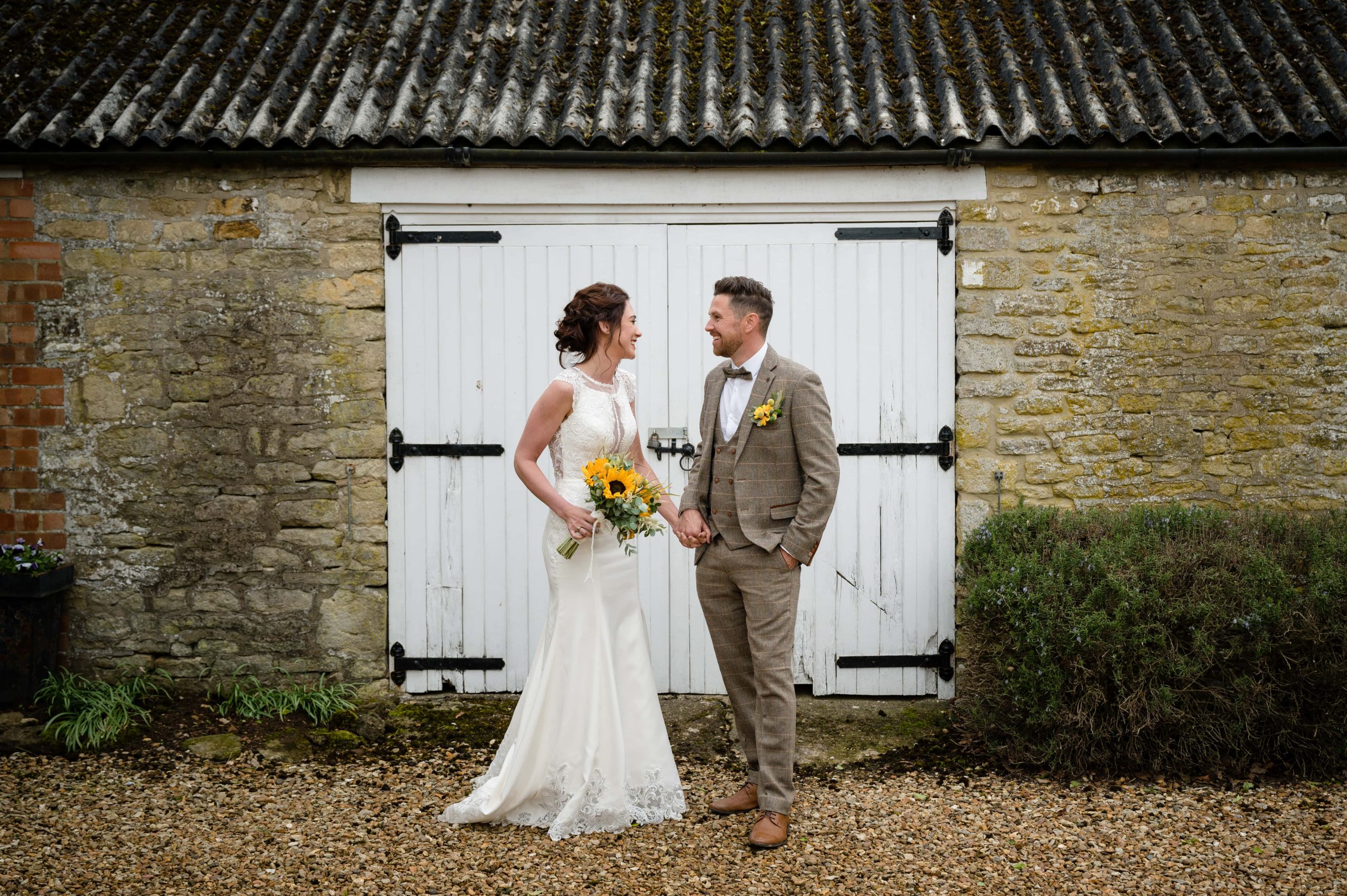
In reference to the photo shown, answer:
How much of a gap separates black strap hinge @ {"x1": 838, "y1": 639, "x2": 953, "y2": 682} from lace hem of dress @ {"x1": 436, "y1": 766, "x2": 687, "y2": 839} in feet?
5.60

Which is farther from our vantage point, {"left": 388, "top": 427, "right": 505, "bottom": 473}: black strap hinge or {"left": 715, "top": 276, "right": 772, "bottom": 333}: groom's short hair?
{"left": 388, "top": 427, "right": 505, "bottom": 473}: black strap hinge

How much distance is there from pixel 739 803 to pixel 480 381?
8.45ft

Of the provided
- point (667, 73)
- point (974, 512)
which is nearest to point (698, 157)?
point (667, 73)

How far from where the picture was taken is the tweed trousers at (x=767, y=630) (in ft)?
12.4

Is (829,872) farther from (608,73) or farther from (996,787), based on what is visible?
(608,73)

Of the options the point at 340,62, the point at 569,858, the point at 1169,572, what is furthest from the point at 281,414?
the point at 1169,572

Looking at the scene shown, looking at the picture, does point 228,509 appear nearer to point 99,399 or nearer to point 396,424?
point 99,399

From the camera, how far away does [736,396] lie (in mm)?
3957

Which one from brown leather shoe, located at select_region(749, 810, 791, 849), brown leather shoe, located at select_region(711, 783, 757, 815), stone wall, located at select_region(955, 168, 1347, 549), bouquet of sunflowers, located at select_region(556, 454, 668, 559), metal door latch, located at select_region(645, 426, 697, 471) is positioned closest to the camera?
brown leather shoe, located at select_region(749, 810, 791, 849)

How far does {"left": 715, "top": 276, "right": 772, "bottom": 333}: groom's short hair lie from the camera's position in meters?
3.85

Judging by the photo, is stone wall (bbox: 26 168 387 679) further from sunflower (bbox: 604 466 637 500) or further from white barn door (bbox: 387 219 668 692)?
sunflower (bbox: 604 466 637 500)

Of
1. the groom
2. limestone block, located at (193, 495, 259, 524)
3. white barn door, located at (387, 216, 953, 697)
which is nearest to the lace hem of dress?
the groom

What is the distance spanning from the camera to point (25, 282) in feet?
17.5

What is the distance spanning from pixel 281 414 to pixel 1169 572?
4425mm
